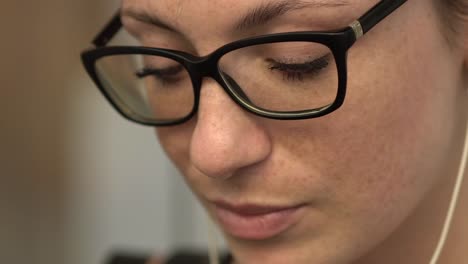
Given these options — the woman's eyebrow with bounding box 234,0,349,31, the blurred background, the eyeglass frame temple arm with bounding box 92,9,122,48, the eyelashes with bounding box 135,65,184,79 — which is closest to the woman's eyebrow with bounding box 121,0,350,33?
the woman's eyebrow with bounding box 234,0,349,31

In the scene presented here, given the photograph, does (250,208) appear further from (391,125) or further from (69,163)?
(69,163)

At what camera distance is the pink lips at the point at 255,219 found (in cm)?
72

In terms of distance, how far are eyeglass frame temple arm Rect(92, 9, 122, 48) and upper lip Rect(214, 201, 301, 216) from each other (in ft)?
0.96

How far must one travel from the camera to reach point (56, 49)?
1.91 metres

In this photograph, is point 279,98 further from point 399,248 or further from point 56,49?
point 56,49

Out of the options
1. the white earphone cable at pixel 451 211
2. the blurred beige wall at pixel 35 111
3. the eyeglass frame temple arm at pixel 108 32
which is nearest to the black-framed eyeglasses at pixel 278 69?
the eyeglass frame temple arm at pixel 108 32

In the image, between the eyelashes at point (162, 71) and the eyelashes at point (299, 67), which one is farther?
the eyelashes at point (162, 71)

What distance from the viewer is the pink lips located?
72 centimetres

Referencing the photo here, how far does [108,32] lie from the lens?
866 millimetres

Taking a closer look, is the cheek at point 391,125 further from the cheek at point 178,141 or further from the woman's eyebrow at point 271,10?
the cheek at point 178,141

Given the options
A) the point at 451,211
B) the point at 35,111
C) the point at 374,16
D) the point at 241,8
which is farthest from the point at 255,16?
the point at 35,111

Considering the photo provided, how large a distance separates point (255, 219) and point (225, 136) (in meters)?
0.14

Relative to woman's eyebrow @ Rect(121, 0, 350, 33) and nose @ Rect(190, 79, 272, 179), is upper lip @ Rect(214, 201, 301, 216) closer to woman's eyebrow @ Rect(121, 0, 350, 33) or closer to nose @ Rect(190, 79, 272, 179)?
nose @ Rect(190, 79, 272, 179)

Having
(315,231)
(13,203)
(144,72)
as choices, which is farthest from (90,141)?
(315,231)
